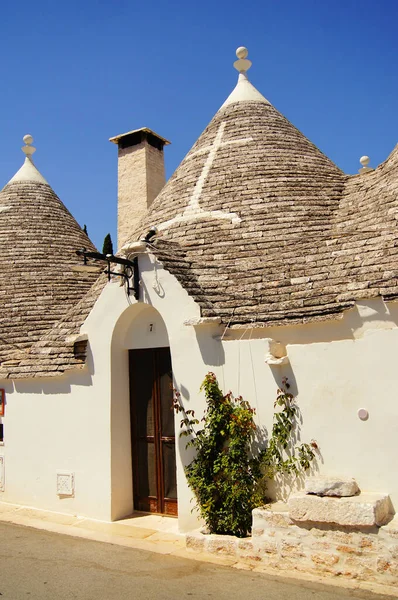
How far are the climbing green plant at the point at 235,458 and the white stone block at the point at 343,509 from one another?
2.31 feet

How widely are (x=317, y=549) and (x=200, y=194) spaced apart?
21.9 ft

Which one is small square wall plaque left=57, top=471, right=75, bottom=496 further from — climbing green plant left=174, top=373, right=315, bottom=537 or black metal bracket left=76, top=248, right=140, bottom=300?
black metal bracket left=76, top=248, right=140, bottom=300

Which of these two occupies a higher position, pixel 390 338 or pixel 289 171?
pixel 289 171

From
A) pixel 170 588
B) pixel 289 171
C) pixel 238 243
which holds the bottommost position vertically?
pixel 170 588

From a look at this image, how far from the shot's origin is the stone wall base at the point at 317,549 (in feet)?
16.2

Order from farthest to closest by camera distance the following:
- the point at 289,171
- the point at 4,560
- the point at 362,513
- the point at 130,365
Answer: the point at 289,171 → the point at 130,365 → the point at 4,560 → the point at 362,513

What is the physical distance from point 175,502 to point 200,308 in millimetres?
Answer: 2976

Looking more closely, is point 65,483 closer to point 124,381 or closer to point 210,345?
point 124,381

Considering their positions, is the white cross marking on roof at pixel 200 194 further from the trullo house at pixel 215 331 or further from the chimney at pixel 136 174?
the chimney at pixel 136 174

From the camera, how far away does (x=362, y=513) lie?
16.4ft

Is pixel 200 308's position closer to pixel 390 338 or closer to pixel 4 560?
pixel 390 338

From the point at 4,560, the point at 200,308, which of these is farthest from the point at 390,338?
the point at 4,560

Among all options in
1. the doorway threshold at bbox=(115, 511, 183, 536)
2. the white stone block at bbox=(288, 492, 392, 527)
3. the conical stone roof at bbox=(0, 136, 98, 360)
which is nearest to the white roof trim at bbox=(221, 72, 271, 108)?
the conical stone roof at bbox=(0, 136, 98, 360)

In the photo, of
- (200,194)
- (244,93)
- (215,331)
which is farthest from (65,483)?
(244,93)
